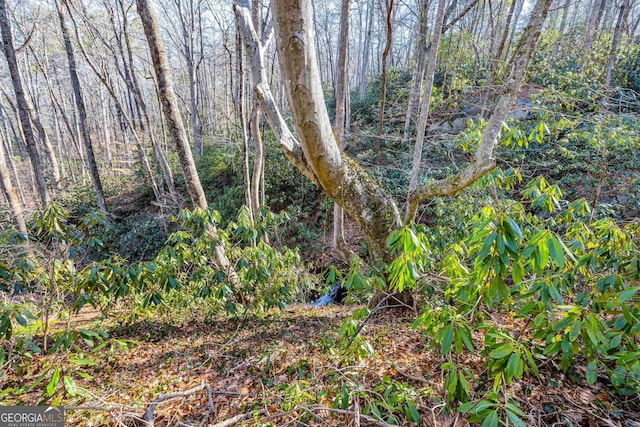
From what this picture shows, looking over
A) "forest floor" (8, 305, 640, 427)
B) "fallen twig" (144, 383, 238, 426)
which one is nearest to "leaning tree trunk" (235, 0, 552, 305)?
"forest floor" (8, 305, 640, 427)

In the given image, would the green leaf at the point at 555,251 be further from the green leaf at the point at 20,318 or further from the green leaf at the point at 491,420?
the green leaf at the point at 20,318

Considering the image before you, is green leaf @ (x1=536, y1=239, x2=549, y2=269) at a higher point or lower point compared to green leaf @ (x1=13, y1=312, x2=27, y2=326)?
higher

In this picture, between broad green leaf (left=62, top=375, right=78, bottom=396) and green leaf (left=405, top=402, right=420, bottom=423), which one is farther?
broad green leaf (left=62, top=375, right=78, bottom=396)

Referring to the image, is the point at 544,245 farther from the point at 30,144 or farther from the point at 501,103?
the point at 30,144

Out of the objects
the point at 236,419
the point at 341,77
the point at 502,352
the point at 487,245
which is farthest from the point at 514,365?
the point at 341,77

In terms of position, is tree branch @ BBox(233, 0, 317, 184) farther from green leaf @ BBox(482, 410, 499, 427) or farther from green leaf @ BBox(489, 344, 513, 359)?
green leaf @ BBox(482, 410, 499, 427)

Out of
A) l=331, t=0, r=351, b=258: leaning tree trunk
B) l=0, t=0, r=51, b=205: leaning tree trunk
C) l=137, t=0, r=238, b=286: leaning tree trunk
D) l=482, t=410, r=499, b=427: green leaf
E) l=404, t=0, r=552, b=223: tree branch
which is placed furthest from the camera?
l=0, t=0, r=51, b=205: leaning tree trunk

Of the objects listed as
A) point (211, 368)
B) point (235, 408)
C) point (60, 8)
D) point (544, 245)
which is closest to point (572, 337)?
point (544, 245)

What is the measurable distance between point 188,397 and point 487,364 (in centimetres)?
226

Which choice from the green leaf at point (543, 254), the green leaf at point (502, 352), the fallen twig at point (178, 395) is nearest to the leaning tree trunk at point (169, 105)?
the fallen twig at point (178, 395)

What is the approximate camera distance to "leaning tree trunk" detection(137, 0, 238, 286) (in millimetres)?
3537

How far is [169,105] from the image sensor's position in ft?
12.6

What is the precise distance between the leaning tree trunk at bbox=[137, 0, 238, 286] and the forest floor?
0.98 m

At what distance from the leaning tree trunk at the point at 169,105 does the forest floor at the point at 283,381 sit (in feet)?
3.22
